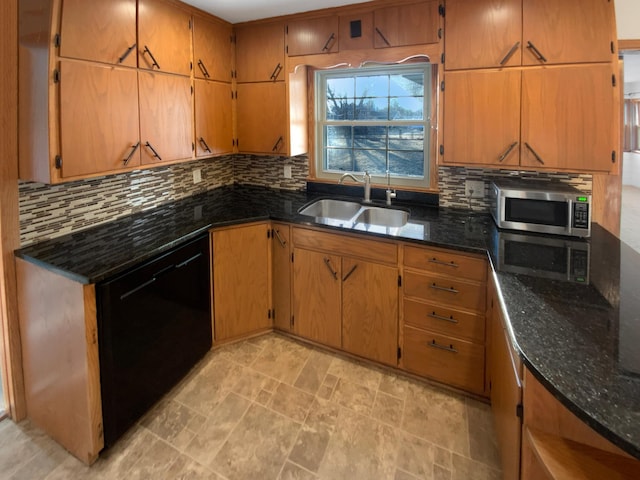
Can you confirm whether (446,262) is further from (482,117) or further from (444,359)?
(482,117)

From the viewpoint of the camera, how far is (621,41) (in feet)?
6.93

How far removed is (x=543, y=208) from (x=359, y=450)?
155 centimetres

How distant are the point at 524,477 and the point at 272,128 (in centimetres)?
252

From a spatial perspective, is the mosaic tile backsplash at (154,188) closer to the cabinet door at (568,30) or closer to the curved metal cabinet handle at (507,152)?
the curved metal cabinet handle at (507,152)

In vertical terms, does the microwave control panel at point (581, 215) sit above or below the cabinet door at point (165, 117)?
below

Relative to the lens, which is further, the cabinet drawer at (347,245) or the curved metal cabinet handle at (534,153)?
the cabinet drawer at (347,245)

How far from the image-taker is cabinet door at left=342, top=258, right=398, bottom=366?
7.70 ft

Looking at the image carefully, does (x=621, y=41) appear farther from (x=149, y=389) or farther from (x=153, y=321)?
(x=149, y=389)

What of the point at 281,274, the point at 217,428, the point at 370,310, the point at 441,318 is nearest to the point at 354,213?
the point at 281,274

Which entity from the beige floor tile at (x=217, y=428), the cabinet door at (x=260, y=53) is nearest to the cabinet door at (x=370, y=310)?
the beige floor tile at (x=217, y=428)

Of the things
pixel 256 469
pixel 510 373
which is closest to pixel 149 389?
pixel 256 469

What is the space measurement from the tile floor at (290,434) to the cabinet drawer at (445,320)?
37cm

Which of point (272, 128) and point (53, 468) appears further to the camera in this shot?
point (272, 128)

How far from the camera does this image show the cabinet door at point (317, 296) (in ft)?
8.29
